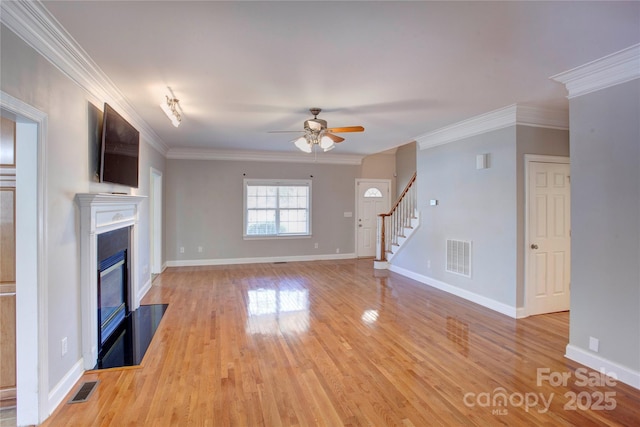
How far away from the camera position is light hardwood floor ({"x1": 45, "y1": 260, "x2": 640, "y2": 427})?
7.21ft

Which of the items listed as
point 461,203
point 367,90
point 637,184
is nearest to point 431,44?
point 367,90

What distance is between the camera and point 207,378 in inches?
104

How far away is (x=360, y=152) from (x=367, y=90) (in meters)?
4.28

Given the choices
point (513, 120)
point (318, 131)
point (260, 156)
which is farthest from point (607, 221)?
point (260, 156)

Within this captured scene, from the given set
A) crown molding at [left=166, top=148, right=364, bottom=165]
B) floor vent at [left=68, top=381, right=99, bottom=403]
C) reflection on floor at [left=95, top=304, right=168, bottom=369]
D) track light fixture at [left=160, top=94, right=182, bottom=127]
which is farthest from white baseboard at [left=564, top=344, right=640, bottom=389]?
crown molding at [left=166, top=148, right=364, bottom=165]

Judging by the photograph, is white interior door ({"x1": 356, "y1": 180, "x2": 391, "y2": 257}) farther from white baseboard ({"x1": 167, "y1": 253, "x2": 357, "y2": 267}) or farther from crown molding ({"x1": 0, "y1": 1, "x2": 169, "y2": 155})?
crown molding ({"x1": 0, "y1": 1, "x2": 169, "y2": 155})

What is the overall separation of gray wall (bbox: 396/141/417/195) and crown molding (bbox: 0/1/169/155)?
652 centimetres

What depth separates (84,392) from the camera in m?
2.47

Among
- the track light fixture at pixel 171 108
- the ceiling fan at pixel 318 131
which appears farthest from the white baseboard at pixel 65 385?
the ceiling fan at pixel 318 131

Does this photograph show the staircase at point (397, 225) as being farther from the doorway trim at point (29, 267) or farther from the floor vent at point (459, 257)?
the doorway trim at point (29, 267)

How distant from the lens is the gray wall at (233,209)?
7258 millimetres

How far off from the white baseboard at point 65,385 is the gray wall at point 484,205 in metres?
4.64

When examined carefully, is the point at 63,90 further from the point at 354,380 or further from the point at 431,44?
the point at 354,380

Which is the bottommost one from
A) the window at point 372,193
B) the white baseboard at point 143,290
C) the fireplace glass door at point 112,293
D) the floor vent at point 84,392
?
the floor vent at point 84,392
